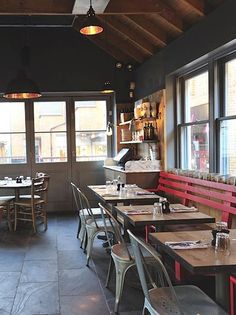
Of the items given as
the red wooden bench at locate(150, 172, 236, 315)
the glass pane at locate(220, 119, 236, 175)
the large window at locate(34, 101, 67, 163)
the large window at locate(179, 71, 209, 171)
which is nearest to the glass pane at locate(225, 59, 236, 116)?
the glass pane at locate(220, 119, 236, 175)

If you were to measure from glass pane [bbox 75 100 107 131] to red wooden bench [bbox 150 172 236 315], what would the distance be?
2.71 meters

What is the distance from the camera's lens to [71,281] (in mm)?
4324

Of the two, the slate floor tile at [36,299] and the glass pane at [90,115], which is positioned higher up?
the glass pane at [90,115]

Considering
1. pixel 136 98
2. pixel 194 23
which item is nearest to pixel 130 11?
pixel 194 23

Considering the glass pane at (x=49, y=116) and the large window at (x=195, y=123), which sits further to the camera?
the glass pane at (x=49, y=116)

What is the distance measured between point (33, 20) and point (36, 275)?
17.4ft

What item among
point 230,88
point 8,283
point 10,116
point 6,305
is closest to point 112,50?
point 10,116

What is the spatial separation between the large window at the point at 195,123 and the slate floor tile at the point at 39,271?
2404 mm

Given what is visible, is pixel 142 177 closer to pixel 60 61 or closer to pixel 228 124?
pixel 228 124

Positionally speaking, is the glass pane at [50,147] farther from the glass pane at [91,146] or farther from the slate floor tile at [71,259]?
the slate floor tile at [71,259]

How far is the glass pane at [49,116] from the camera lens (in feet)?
28.6

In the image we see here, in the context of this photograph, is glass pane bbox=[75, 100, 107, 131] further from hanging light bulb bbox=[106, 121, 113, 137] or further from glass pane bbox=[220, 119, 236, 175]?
glass pane bbox=[220, 119, 236, 175]

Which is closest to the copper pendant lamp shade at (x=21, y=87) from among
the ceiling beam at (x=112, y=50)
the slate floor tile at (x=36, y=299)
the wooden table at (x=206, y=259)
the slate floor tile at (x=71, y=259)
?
the ceiling beam at (x=112, y=50)

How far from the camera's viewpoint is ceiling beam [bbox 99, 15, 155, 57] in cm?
709
